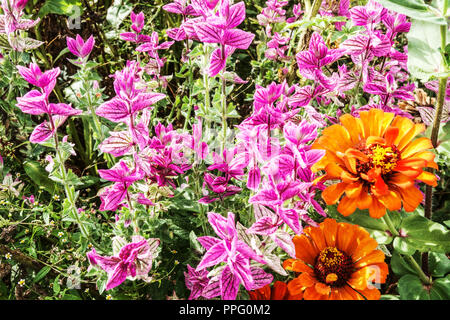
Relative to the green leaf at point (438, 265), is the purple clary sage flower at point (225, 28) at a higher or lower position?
higher

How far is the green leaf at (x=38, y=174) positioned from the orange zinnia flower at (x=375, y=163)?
91cm

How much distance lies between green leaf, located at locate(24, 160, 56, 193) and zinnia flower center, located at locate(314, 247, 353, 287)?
89 cm

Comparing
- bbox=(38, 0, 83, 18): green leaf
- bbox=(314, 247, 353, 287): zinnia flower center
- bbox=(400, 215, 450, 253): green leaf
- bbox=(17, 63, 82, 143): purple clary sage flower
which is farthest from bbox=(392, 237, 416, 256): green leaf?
bbox=(38, 0, 83, 18): green leaf

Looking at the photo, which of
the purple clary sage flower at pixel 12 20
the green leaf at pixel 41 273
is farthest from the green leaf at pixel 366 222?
the purple clary sage flower at pixel 12 20

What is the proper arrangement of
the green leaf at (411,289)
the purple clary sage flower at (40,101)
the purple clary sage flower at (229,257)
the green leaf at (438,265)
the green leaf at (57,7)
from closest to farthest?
the purple clary sage flower at (229,257), the purple clary sage flower at (40,101), the green leaf at (411,289), the green leaf at (438,265), the green leaf at (57,7)

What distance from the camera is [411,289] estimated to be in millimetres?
899

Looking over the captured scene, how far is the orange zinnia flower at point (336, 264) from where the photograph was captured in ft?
2.64

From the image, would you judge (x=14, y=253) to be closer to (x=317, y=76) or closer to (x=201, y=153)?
(x=201, y=153)

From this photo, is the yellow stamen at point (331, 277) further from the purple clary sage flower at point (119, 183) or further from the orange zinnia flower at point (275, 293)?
the purple clary sage flower at point (119, 183)

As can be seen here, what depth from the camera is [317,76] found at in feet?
3.09

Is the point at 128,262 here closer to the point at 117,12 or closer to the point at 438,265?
the point at 438,265

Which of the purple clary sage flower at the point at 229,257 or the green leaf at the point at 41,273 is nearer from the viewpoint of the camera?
the purple clary sage flower at the point at 229,257

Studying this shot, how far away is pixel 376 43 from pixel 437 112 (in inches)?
8.1
